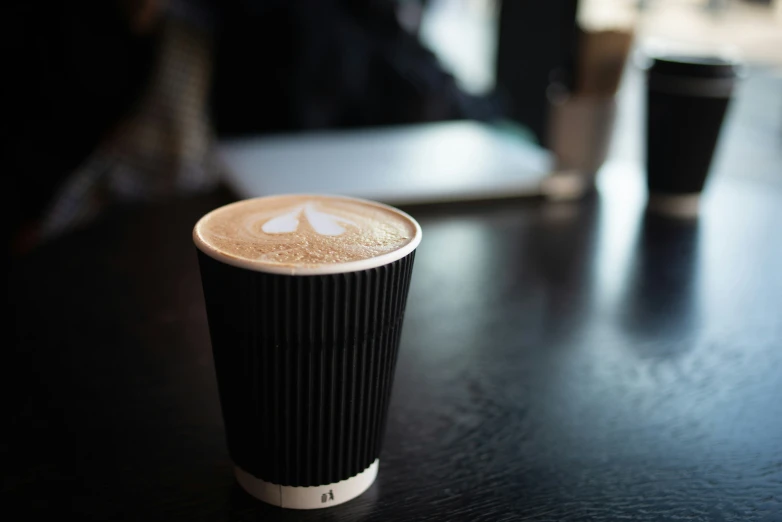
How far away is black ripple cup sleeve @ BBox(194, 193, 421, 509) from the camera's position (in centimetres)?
48

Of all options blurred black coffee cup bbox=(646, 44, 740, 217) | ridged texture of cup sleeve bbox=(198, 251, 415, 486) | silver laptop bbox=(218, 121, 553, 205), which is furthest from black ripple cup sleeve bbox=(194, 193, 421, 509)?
blurred black coffee cup bbox=(646, 44, 740, 217)

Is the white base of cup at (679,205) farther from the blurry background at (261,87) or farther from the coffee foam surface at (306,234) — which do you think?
the coffee foam surface at (306,234)

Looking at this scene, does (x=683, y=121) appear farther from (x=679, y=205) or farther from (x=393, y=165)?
(x=393, y=165)

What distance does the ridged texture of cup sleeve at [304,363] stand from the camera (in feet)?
1.57

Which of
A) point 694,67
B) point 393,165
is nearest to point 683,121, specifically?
point 694,67

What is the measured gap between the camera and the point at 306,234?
0.54 meters

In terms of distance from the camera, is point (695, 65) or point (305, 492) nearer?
point (305, 492)

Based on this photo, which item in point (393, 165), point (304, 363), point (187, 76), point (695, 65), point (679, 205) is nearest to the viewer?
point (304, 363)

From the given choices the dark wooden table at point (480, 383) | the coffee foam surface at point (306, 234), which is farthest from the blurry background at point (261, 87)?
the coffee foam surface at point (306, 234)

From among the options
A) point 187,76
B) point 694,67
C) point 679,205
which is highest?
point 694,67

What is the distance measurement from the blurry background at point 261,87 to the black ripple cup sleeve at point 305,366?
994 millimetres

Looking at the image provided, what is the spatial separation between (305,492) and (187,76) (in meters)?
1.61

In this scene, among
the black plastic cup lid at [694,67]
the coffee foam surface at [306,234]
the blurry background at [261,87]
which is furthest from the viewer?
the blurry background at [261,87]

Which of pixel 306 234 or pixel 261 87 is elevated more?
pixel 306 234
